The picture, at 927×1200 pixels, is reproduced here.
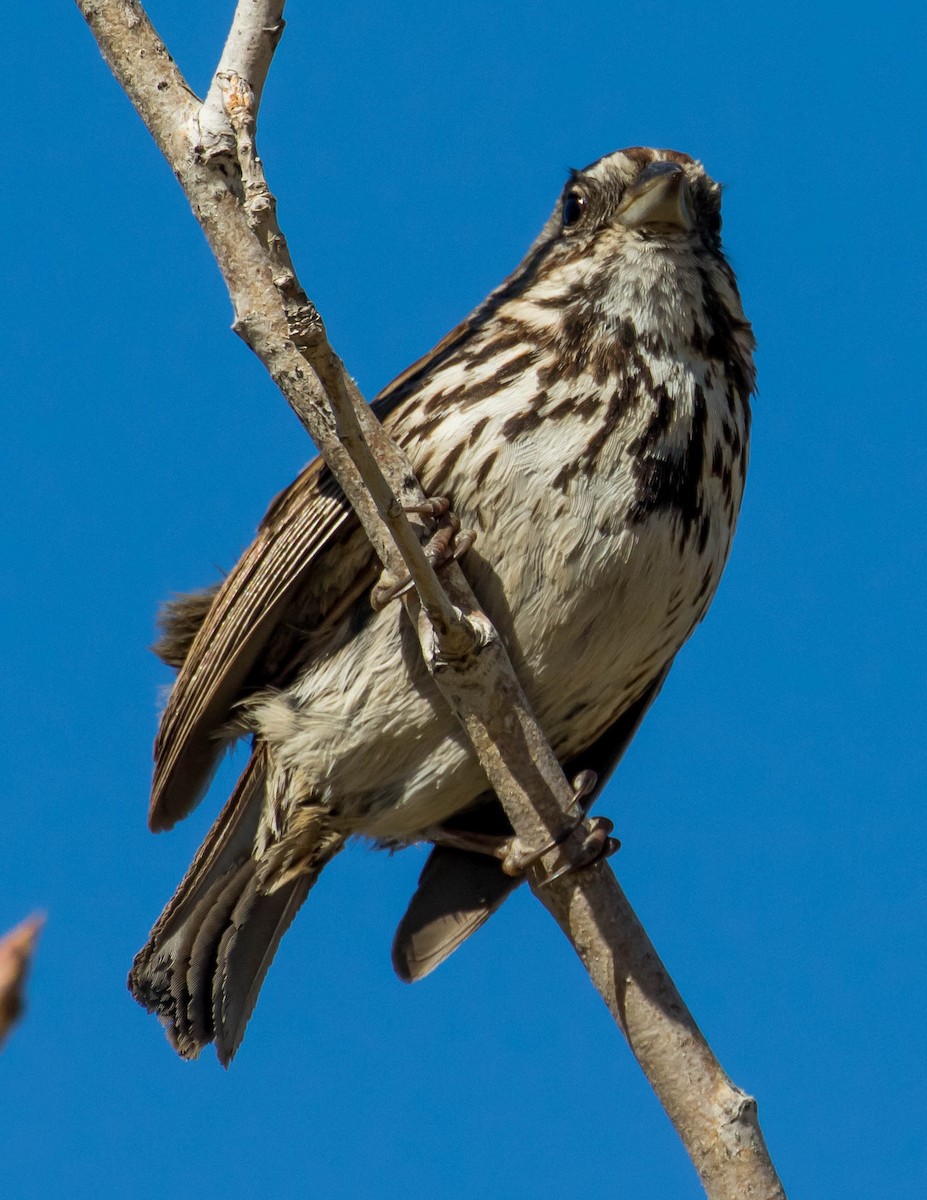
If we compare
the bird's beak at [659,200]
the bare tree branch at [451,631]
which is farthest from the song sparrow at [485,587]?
the bare tree branch at [451,631]

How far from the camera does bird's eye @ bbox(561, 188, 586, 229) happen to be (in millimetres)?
4277

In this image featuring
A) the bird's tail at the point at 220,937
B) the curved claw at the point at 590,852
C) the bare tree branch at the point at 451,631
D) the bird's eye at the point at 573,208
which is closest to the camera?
the bare tree branch at the point at 451,631

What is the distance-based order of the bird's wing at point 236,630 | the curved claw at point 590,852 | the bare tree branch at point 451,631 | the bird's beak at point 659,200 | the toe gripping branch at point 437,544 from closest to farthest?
the bare tree branch at point 451,631 < the toe gripping branch at point 437,544 < the curved claw at point 590,852 < the bird's wing at point 236,630 < the bird's beak at point 659,200

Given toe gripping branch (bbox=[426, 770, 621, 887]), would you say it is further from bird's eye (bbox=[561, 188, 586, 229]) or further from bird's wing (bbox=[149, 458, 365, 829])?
bird's eye (bbox=[561, 188, 586, 229])

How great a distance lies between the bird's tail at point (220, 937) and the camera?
4.45 metres

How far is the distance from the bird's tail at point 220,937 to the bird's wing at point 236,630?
0.64 feet

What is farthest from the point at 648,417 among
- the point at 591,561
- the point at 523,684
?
the point at 523,684

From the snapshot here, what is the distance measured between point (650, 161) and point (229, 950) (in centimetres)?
262

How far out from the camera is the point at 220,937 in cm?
452

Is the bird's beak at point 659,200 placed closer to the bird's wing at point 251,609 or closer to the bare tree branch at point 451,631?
the bird's wing at point 251,609

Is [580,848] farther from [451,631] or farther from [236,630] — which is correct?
[236,630]

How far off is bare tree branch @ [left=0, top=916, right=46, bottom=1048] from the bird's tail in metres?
3.68

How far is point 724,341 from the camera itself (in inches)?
162

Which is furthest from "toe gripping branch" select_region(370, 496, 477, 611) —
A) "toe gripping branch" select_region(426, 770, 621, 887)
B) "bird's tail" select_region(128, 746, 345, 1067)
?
"bird's tail" select_region(128, 746, 345, 1067)
